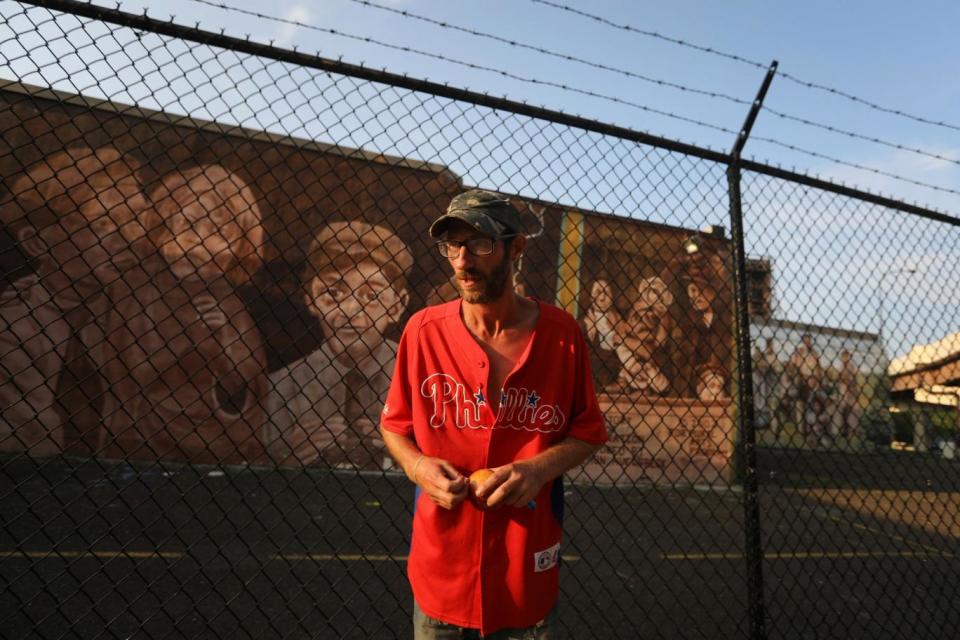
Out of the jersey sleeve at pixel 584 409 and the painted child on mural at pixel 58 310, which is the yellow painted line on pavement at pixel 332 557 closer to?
the jersey sleeve at pixel 584 409

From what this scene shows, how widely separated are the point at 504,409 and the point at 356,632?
9.49 feet

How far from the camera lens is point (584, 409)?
1.97 m

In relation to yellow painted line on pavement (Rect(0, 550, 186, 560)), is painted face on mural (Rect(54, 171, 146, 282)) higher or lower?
higher

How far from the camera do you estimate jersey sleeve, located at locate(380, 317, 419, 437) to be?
6.40ft

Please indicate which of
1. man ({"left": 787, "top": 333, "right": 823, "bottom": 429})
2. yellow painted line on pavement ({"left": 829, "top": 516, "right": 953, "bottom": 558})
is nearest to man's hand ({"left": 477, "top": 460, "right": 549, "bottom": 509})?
yellow painted line on pavement ({"left": 829, "top": 516, "right": 953, "bottom": 558})

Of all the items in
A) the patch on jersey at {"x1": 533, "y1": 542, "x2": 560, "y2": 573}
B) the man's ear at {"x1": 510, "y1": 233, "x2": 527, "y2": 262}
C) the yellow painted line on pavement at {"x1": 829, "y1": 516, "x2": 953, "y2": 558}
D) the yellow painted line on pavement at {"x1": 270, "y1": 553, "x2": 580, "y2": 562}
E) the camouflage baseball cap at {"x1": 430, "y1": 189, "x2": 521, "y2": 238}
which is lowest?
the yellow painted line on pavement at {"x1": 829, "y1": 516, "x2": 953, "y2": 558}

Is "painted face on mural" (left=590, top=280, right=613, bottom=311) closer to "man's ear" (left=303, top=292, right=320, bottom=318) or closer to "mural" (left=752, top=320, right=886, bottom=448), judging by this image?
"man's ear" (left=303, top=292, right=320, bottom=318)

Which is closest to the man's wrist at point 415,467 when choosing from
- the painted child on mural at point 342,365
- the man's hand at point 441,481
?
the man's hand at point 441,481

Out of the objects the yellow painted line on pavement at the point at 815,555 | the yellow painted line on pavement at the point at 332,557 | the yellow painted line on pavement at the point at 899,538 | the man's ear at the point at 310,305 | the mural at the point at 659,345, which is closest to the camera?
the yellow painted line on pavement at the point at 332,557

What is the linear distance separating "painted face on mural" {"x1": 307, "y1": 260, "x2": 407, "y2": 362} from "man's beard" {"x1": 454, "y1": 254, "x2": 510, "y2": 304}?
8.71 m

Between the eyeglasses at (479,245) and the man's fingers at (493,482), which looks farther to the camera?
the eyeglasses at (479,245)

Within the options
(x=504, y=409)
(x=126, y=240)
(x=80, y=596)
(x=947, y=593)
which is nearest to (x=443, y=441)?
(x=504, y=409)

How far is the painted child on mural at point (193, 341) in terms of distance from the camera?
9.77 metres

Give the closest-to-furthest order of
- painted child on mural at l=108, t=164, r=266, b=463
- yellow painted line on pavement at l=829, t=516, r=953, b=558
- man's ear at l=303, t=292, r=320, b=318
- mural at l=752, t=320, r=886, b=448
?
yellow painted line on pavement at l=829, t=516, r=953, b=558, painted child on mural at l=108, t=164, r=266, b=463, man's ear at l=303, t=292, r=320, b=318, mural at l=752, t=320, r=886, b=448
